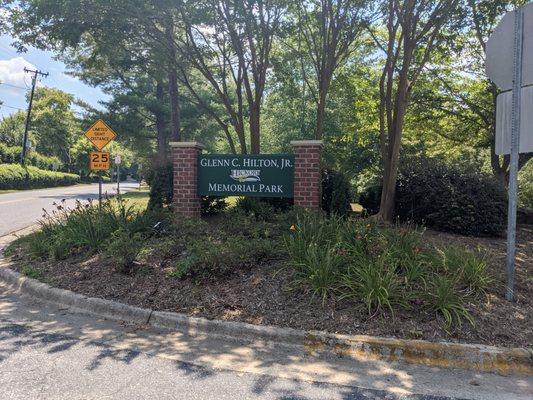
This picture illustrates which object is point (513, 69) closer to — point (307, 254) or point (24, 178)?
point (307, 254)

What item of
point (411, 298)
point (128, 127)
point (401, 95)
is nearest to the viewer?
point (411, 298)

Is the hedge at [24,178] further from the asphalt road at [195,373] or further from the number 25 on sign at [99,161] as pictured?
the asphalt road at [195,373]

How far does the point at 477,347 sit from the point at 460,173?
627cm

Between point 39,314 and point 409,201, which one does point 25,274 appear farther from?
point 409,201

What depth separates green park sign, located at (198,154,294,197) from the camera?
27.8 ft

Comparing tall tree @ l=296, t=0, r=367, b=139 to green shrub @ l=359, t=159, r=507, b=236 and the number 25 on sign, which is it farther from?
the number 25 on sign

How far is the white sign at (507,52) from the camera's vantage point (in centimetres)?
473

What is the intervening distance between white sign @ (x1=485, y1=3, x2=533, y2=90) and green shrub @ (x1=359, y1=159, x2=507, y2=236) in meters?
4.16

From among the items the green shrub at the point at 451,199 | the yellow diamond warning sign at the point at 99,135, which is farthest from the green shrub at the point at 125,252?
the yellow diamond warning sign at the point at 99,135

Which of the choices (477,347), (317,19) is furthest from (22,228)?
(477,347)

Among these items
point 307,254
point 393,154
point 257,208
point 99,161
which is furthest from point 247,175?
point 99,161

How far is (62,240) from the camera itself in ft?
23.5

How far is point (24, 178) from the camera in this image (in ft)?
122

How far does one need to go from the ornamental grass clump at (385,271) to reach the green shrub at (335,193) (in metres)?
2.66
